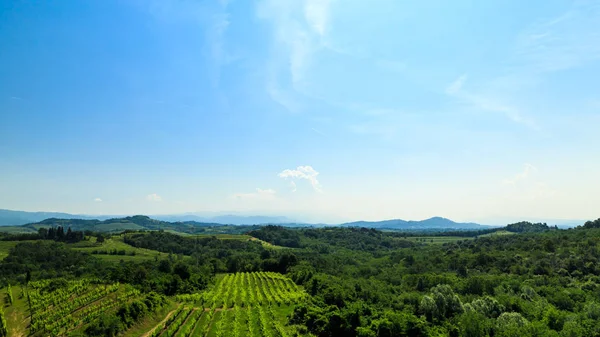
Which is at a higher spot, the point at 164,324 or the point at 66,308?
the point at 66,308

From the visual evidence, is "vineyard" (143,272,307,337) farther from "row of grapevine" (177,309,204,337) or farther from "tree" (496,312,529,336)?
"tree" (496,312,529,336)

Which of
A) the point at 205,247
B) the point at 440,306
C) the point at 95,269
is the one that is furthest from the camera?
the point at 205,247

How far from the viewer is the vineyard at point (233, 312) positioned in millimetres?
43906

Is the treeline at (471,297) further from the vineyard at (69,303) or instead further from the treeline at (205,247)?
the treeline at (205,247)

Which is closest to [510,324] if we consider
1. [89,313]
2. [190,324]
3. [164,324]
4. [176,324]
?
[190,324]

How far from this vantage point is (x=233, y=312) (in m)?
53.9

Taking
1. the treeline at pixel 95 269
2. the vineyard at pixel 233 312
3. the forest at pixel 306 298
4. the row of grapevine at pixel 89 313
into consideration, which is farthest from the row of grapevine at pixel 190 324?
the treeline at pixel 95 269

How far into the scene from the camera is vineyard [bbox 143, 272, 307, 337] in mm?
43906

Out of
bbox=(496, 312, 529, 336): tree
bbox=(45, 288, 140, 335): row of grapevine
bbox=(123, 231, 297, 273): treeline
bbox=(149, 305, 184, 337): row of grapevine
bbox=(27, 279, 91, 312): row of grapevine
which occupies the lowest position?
bbox=(123, 231, 297, 273): treeline

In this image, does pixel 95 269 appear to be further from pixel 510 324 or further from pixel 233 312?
pixel 510 324

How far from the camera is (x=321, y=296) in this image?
56.4 m

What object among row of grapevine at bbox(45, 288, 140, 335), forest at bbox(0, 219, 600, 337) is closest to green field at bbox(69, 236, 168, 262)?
forest at bbox(0, 219, 600, 337)

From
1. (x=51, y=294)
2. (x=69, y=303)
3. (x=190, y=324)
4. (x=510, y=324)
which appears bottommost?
(x=190, y=324)

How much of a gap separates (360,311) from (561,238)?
119 metres
